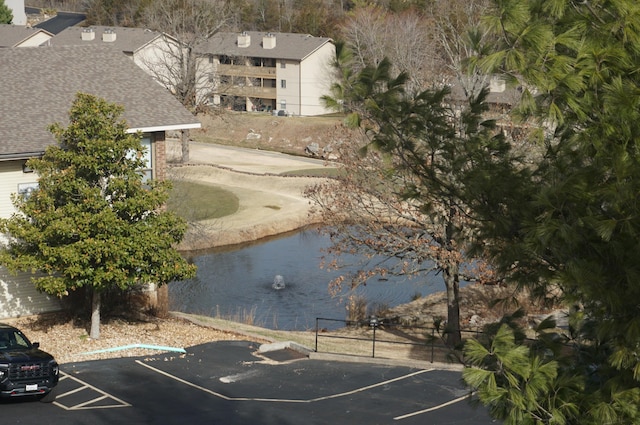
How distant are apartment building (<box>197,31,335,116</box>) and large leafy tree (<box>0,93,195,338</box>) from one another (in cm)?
6445

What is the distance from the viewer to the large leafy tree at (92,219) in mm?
24750

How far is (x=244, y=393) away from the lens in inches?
887

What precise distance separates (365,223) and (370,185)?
117 cm

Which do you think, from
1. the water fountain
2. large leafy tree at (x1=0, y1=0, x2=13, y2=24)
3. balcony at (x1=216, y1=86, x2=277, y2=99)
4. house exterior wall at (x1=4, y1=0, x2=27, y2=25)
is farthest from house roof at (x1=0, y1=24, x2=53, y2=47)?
the water fountain

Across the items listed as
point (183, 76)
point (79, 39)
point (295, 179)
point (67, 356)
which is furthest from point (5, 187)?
point (79, 39)

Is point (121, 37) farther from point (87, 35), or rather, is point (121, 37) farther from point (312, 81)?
point (312, 81)

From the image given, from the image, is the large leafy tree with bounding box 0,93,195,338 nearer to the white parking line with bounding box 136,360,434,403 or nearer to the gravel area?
the gravel area

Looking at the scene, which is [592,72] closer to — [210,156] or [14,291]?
[14,291]

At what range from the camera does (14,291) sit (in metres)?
28.4

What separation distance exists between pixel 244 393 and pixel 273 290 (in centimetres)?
1865

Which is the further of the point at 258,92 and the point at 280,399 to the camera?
the point at 258,92

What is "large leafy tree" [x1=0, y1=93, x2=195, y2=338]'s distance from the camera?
2475cm

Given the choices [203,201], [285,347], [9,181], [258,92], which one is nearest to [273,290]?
[285,347]

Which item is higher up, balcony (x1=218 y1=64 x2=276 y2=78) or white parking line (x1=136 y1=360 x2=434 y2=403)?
balcony (x1=218 y1=64 x2=276 y2=78)
